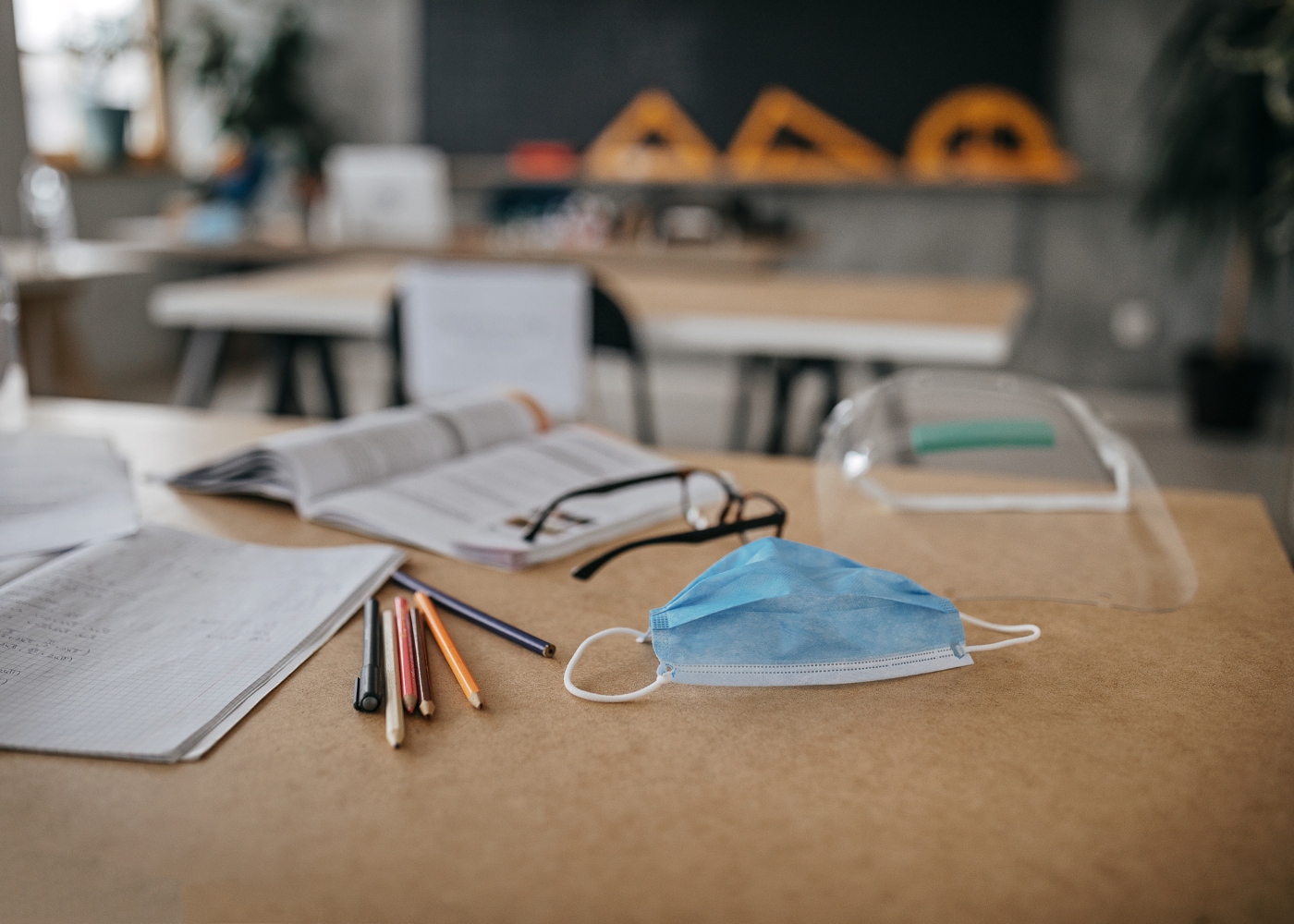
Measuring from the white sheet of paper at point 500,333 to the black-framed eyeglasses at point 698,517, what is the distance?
1.16m

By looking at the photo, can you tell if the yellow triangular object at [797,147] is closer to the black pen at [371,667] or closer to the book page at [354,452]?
the book page at [354,452]

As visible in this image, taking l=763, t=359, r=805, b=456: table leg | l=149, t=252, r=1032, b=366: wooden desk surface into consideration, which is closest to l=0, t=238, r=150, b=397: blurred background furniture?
l=149, t=252, r=1032, b=366: wooden desk surface

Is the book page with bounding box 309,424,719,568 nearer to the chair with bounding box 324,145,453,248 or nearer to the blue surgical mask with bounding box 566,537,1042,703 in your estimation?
the blue surgical mask with bounding box 566,537,1042,703

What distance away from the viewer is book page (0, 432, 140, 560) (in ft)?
2.50

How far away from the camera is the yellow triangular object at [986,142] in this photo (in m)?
4.54

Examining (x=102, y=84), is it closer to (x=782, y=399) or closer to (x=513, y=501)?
(x=782, y=399)

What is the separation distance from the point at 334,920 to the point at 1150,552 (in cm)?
63

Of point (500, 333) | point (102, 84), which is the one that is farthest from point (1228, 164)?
point (102, 84)

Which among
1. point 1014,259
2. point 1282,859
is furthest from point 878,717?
point 1014,259

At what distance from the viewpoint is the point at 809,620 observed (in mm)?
594

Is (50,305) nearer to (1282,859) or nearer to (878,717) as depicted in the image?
(878,717)

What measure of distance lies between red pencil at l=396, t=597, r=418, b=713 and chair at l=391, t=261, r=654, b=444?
4.56 feet

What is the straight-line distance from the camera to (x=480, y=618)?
25.8 inches

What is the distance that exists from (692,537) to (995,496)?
332 millimetres
